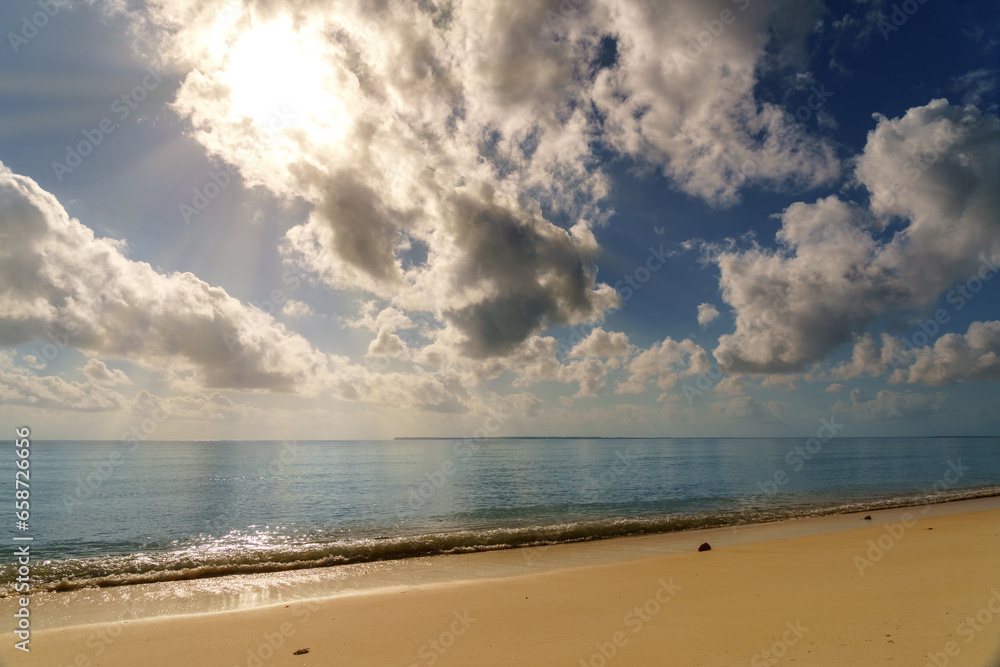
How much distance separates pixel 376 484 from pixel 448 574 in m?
38.8

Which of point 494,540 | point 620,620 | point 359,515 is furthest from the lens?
point 359,515

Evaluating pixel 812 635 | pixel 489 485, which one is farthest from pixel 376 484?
pixel 812 635

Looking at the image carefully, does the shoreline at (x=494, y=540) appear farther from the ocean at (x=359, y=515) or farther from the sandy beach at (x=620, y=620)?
the sandy beach at (x=620, y=620)

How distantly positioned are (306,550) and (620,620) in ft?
49.1

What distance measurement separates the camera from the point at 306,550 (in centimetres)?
1872

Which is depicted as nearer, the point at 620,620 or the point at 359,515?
the point at 620,620

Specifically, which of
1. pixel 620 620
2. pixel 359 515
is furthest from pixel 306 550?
pixel 620 620

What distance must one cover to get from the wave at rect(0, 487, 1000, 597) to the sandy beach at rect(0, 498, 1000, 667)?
1.97 m

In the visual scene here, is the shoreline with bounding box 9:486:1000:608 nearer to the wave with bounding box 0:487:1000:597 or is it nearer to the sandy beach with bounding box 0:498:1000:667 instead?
the wave with bounding box 0:487:1000:597

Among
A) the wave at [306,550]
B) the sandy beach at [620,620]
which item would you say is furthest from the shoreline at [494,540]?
the sandy beach at [620,620]

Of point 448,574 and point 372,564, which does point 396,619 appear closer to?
point 448,574

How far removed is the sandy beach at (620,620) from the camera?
6.92 m

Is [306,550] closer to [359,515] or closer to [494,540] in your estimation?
[494,540]

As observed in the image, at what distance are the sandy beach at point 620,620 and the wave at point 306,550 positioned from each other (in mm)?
1966
